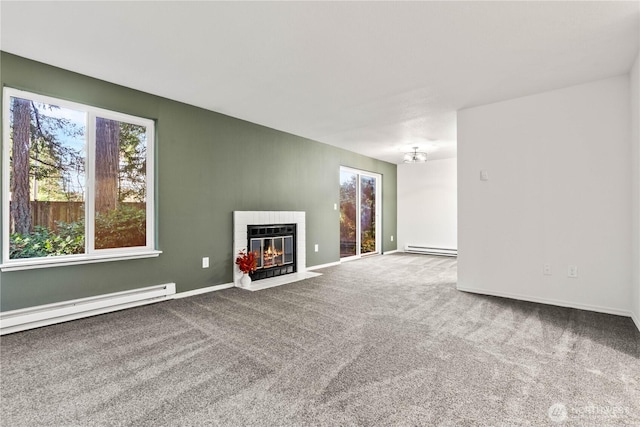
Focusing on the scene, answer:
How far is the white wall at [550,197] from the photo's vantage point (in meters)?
3.05

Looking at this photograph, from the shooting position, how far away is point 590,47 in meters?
2.50

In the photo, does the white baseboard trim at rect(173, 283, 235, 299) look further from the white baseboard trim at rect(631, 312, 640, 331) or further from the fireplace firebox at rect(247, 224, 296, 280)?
the white baseboard trim at rect(631, 312, 640, 331)

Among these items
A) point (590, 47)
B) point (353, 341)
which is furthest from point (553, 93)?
point (353, 341)

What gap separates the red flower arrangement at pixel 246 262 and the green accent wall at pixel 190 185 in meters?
0.16

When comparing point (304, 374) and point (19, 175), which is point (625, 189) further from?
point (19, 175)

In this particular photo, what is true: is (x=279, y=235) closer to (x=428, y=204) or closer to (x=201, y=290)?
(x=201, y=290)

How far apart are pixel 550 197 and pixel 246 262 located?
3.78m

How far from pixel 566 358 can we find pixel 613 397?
0.45 metres

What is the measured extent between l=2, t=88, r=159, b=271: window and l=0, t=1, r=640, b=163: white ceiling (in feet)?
1.60

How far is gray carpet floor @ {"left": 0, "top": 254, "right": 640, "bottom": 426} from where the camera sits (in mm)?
1562

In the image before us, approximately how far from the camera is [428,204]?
7.63 metres

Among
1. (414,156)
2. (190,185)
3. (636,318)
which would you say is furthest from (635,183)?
(190,185)

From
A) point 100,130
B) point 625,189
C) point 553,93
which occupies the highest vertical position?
point 553,93

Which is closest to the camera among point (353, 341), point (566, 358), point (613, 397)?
point (613, 397)
